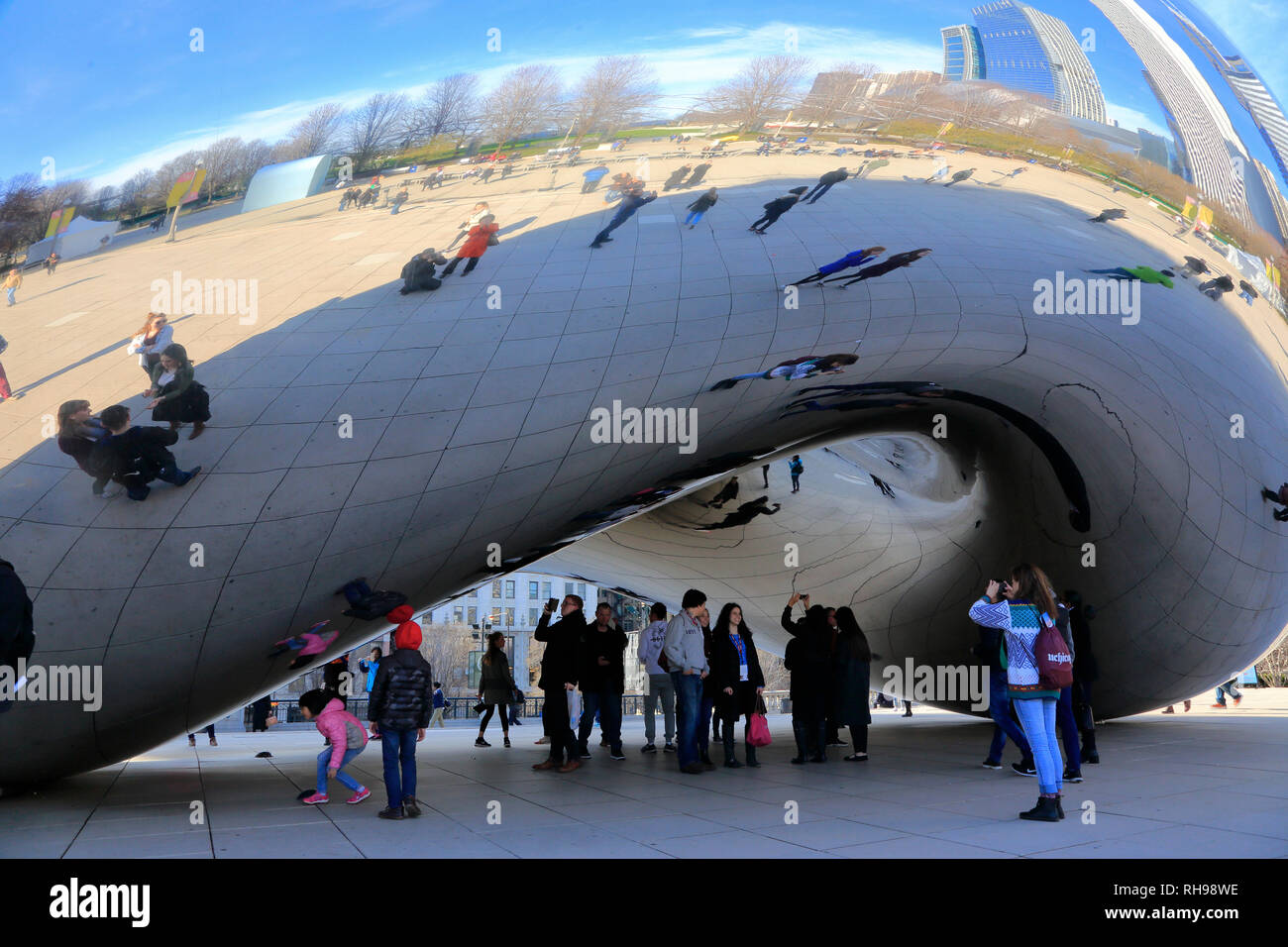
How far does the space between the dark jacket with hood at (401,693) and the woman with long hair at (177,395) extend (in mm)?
1740

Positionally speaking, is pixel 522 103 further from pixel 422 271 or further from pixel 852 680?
pixel 852 680

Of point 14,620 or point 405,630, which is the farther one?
point 405,630

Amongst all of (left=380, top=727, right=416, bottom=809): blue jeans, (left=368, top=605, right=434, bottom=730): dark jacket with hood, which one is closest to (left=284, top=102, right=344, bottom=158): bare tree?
(left=368, top=605, right=434, bottom=730): dark jacket with hood

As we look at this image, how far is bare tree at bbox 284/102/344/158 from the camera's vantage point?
223 inches

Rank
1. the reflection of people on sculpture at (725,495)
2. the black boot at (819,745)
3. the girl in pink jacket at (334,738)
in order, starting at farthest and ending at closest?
the reflection of people on sculpture at (725,495)
the black boot at (819,745)
the girl in pink jacket at (334,738)

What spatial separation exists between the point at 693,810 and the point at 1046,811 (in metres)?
1.99

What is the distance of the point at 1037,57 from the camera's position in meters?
6.50

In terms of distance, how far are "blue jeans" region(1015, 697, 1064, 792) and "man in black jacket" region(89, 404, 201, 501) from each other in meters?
4.89

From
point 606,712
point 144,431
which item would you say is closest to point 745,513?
point 606,712

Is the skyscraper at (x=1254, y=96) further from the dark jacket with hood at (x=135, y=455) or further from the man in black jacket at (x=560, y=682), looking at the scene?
the dark jacket with hood at (x=135, y=455)

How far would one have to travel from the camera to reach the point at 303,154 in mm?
5672

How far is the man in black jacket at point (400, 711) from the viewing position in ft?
19.0

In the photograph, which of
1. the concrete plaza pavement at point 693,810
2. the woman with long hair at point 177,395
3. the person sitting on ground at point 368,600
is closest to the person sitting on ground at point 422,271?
the woman with long hair at point 177,395
